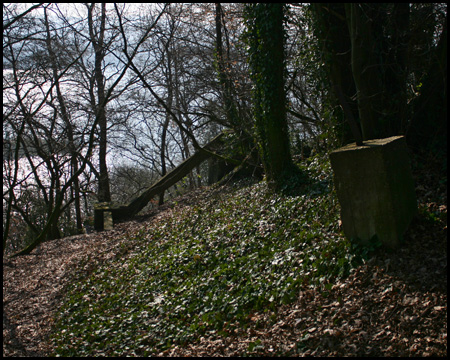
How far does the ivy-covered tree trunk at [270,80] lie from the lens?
9109 mm

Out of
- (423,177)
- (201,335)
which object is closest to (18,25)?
(201,335)

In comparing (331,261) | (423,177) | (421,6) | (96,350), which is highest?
(421,6)

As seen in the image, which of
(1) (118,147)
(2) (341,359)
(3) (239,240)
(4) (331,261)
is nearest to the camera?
(2) (341,359)

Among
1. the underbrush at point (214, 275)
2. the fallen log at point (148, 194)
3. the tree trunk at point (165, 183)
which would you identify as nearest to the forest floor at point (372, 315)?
the underbrush at point (214, 275)

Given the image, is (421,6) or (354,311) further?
(421,6)

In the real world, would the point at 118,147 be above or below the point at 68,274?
above

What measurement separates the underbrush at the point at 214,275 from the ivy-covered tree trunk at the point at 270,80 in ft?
2.41

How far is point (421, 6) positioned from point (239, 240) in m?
5.19

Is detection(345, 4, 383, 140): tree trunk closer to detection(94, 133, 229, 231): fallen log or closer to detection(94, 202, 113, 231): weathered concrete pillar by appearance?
detection(94, 133, 229, 231): fallen log

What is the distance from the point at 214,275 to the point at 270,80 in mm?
5075

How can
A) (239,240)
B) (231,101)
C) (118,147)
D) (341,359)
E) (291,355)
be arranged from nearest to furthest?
1. (341,359)
2. (291,355)
3. (239,240)
4. (231,101)
5. (118,147)

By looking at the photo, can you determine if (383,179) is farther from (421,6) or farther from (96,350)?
(96,350)

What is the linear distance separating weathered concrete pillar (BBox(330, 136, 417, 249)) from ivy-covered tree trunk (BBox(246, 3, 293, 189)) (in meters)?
3.83

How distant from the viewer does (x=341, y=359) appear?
3777 mm
